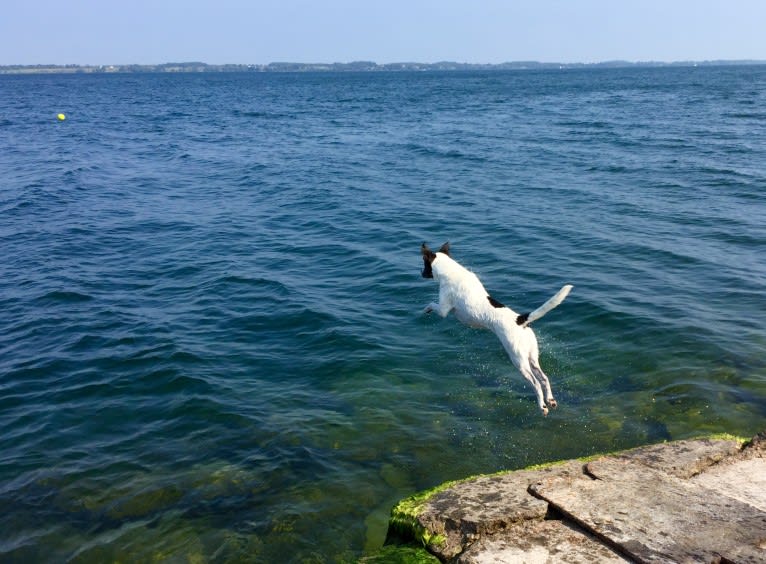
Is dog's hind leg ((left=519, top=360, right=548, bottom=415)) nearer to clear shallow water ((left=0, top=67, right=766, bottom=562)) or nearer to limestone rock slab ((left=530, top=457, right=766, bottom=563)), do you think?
clear shallow water ((left=0, top=67, right=766, bottom=562))

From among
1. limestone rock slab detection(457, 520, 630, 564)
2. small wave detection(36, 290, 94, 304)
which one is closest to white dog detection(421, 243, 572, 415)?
limestone rock slab detection(457, 520, 630, 564)

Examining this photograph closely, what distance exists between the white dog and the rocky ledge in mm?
1603

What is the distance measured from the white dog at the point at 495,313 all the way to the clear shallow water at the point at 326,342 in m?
1.18

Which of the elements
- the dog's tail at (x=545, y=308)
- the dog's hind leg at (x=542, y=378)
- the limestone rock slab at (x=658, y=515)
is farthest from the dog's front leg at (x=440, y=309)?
the limestone rock slab at (x=658, y=515)

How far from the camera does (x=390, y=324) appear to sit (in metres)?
12.5

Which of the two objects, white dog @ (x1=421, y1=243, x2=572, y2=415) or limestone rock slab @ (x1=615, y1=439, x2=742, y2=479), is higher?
white dog @ (x1=421, y1=243, x2=572, y2=415)

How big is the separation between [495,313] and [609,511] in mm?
3192

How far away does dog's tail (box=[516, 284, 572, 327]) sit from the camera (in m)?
6.82

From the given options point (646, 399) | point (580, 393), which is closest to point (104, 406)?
point (580, 393)

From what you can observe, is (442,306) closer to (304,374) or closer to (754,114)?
(304,374)

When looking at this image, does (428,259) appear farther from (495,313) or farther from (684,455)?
(684,455)

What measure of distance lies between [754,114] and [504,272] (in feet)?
127

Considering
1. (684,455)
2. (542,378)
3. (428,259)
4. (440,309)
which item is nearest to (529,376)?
(542,378)

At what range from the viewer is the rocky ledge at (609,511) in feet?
15.0
